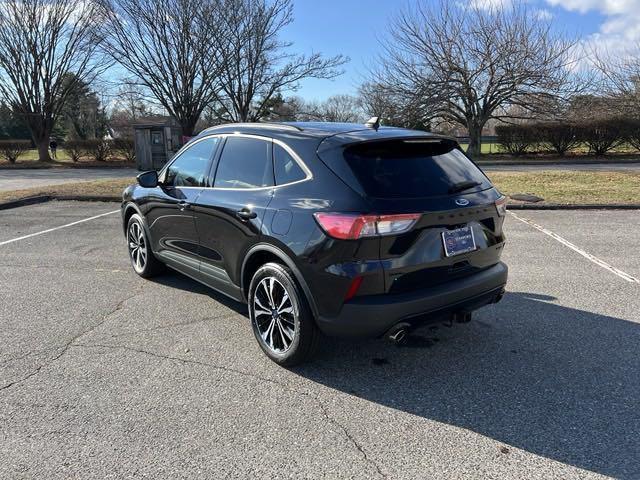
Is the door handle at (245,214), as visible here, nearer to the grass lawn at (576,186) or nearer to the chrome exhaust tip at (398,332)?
the chrome exhaust tip at (398,332)

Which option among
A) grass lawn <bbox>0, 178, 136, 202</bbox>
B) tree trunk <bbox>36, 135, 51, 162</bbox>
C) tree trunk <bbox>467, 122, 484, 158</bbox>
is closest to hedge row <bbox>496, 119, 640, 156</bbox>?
tree trunk <bbox>467, 122, 484, 158</bbox>

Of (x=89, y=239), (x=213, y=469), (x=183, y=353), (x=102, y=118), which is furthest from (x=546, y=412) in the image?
(x=102, y=118)

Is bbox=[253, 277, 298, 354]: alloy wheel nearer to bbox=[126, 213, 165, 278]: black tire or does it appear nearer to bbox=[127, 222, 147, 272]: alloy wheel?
bbox=[126, 213, 165, 278]: black tire

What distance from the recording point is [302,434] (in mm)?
2670

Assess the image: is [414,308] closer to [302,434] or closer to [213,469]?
[302,434]

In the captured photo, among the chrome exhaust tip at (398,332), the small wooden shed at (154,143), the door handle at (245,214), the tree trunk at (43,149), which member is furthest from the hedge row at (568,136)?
the tree trunk at (43,149)

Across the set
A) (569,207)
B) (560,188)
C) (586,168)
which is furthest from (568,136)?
(569,207)

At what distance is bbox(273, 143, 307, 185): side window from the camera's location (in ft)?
10.8

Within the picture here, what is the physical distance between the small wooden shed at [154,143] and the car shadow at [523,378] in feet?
66.4

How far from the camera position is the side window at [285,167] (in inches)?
130

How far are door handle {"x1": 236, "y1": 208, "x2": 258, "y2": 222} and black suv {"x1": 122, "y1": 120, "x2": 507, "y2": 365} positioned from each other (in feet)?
0.05

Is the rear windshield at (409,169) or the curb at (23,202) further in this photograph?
the curb at (23,202)

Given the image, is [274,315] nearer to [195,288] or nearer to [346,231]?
[346,231]

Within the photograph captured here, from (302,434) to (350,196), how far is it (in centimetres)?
142
